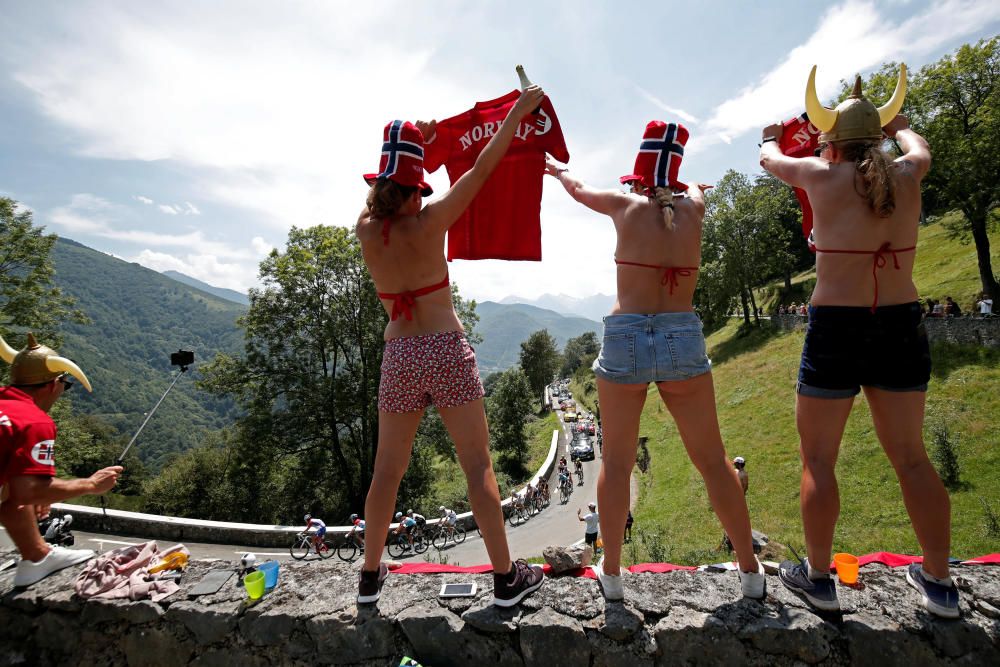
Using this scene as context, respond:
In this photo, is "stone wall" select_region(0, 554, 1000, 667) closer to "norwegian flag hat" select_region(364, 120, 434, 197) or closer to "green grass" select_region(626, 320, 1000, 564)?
"norwegian flag hat" select_region(364, 120, 434, 197)

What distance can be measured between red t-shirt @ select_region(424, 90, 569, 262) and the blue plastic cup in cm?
245

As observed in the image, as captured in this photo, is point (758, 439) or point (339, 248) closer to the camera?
point (758, 439)

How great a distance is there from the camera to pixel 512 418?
40.8 m

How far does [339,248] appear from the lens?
72.9 ft

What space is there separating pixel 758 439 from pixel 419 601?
66.1 feet

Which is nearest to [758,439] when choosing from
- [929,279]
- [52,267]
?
[929,279]

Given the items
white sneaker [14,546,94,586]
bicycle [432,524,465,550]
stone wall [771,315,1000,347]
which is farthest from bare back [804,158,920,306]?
stone wall [771,315,1000,347]

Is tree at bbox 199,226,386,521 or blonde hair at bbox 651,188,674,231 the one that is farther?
tree at bbox 199,226,386,521

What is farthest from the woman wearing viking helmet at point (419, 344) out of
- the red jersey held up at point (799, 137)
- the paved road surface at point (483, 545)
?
the paved road surface at point (483, 545)

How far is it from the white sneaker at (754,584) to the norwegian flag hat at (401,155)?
286 cm

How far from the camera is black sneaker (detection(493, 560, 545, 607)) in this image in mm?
2507

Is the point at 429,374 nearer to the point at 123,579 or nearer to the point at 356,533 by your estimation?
the point at 123,579

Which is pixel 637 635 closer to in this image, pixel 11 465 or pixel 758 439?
pixel 11 465

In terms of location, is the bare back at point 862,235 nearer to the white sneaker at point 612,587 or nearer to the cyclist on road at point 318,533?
the white sneaker at point 612,587
